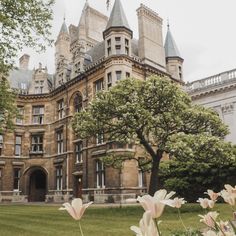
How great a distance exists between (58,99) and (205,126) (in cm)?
2262

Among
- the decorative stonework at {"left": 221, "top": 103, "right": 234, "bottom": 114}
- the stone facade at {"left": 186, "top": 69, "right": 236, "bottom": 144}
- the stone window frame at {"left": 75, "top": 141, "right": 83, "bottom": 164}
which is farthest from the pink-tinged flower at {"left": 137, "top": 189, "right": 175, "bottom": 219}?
the stone window frame at {"left": 75, "top": 141, "right": 83, "bottom": 164}

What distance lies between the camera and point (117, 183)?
25.4m

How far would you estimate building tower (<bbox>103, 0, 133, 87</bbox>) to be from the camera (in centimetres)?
2742

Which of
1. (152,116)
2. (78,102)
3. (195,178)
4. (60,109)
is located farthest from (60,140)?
(152,116)

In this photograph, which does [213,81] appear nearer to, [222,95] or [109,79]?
[222,95]

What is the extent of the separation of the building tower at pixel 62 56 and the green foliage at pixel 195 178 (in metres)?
18.4

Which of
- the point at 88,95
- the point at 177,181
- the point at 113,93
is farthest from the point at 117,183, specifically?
the point at 113,93

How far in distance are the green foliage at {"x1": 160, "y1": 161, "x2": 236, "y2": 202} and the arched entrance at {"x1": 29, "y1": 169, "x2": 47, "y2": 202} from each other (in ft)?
63.3

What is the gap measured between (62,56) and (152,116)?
2449 centimetres

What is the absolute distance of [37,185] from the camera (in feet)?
123

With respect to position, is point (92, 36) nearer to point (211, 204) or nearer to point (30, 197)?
point (30, 197)

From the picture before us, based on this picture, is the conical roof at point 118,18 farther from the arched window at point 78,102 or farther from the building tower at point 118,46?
the arched window at point 78,102

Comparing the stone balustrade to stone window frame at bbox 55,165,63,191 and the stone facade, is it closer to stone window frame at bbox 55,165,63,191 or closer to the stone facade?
the stone facade

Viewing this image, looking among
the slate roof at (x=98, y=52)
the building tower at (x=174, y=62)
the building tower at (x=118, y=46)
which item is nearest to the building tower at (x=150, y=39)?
the building tower at (x=174, y=62)
